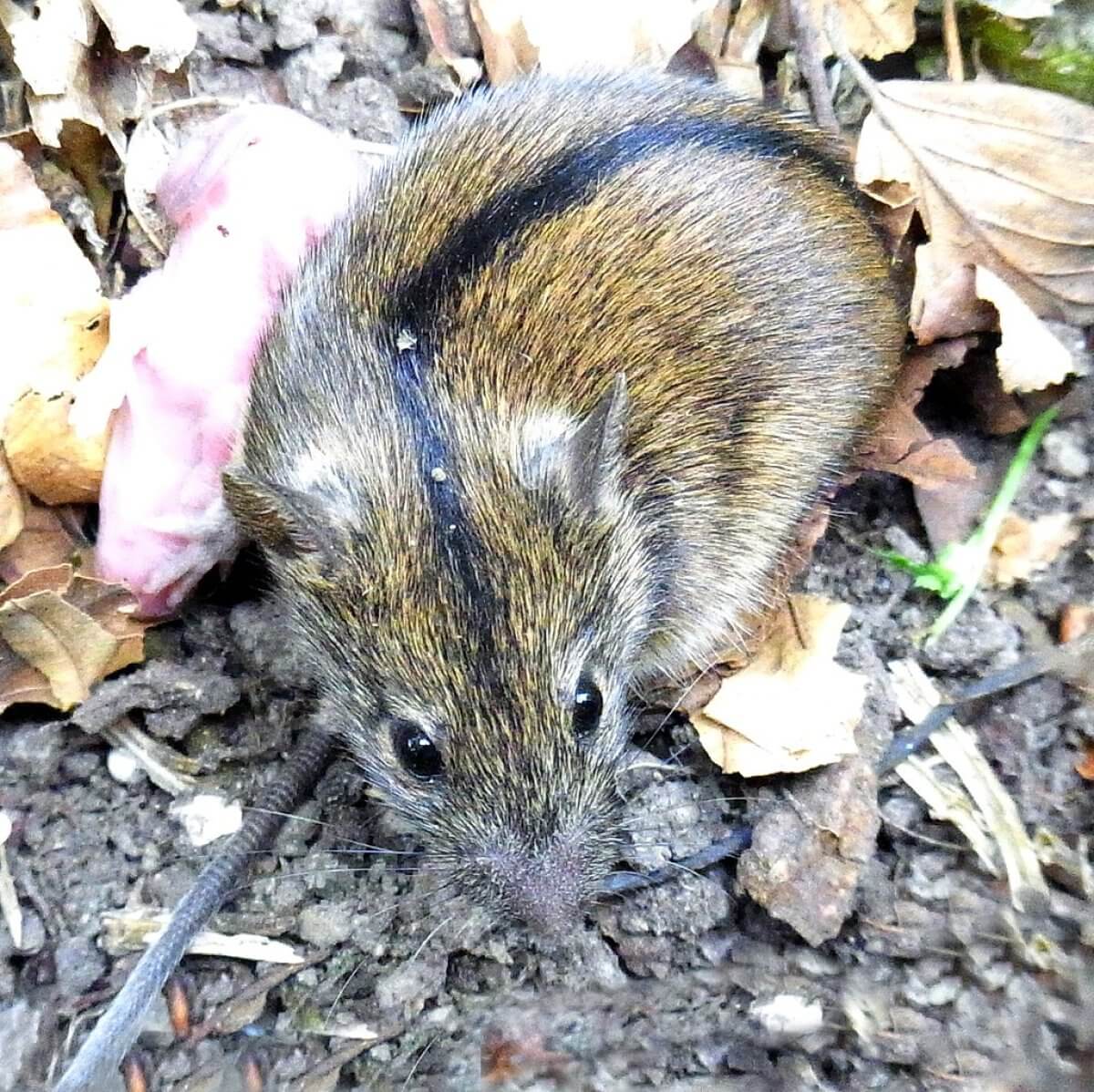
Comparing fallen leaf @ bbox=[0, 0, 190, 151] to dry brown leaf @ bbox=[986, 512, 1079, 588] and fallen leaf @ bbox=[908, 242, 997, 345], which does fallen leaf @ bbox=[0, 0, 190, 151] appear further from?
dry brown leaf @ bbox=[986, 512, 1079, 588]

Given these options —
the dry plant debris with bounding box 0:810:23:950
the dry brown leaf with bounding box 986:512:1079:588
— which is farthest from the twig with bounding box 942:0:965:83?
the dry plant debris with bounding box 0:810:23:950

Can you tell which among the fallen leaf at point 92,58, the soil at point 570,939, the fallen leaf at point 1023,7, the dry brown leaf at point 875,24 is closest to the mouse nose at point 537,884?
the soil at point 570,939

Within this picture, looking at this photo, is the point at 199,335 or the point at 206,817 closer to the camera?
the point at 206,817

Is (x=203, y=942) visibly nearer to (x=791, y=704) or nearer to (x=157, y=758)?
(x=157, y=758)

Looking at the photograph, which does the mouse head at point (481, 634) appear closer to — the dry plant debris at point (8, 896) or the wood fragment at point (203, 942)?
the wood fragment at point (203, 942)

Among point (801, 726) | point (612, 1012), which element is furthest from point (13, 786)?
point (801, 726)

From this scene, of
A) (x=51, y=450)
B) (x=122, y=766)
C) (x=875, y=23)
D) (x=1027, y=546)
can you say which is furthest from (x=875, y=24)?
(x=122, y=766)
